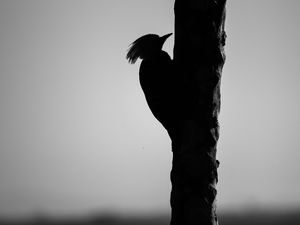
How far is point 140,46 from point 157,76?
541 mm

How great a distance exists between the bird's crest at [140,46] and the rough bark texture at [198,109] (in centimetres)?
71

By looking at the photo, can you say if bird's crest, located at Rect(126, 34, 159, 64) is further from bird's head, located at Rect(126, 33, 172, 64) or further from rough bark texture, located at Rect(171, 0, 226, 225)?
rough bark texture, located at Rect(171, 0, 226, 225)

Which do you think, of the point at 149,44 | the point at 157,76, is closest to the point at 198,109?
the point at 157,76

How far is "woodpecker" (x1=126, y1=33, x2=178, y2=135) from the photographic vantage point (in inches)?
245

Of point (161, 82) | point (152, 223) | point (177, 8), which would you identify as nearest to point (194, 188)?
point (161, 82)

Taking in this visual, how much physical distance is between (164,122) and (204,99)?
0.53 metres

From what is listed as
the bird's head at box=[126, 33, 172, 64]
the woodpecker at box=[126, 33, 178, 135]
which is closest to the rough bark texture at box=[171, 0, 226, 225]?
the woodpecker at box=[126, 33, 178, 135]

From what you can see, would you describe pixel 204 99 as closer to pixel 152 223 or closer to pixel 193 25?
pixel 193 25

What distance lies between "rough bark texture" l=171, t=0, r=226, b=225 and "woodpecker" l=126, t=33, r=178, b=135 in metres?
0.19

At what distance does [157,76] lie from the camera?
657cm

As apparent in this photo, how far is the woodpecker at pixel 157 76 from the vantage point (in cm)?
622

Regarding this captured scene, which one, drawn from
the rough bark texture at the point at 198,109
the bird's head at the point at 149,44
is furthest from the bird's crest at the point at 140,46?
the rough bark texture at the point at 198,109

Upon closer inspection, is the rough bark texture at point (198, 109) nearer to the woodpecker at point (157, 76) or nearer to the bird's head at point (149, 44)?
the woodpecker at point (157, 76)

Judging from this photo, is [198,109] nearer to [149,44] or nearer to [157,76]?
[157,76]
